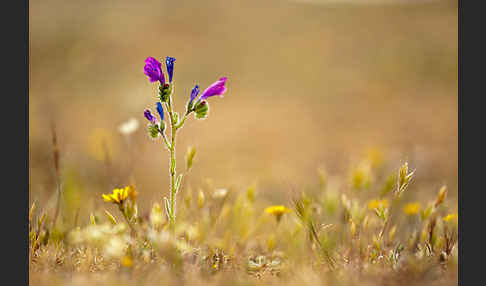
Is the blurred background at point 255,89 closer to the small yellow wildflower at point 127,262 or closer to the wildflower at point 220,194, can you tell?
the wildflower at point 220,194

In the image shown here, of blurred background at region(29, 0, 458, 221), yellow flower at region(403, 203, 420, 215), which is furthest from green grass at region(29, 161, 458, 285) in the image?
blurred background at region(29, 0, 458, 221)

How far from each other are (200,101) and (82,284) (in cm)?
117

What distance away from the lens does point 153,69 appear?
2238 millimetres

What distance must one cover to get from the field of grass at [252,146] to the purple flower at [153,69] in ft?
2.20

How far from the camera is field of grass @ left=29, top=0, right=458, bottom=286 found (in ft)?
7.17

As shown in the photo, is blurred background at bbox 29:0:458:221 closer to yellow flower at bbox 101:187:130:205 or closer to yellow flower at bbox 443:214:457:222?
yellow flower at bbox 101:187:130:205

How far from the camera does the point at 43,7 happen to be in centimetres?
1345

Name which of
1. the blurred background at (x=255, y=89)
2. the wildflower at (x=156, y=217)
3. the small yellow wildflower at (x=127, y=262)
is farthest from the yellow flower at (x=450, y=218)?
the small yellow wildflower at (x=127, y=262)

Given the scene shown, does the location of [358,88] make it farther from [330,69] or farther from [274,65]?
[274,65]

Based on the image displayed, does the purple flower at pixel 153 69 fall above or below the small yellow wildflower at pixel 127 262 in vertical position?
above

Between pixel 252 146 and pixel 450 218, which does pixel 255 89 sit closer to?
pixel 252 146

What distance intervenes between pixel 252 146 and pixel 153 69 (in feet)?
16.4

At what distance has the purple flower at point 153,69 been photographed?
222 cm

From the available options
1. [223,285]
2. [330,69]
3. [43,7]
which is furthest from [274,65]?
[223,285]
